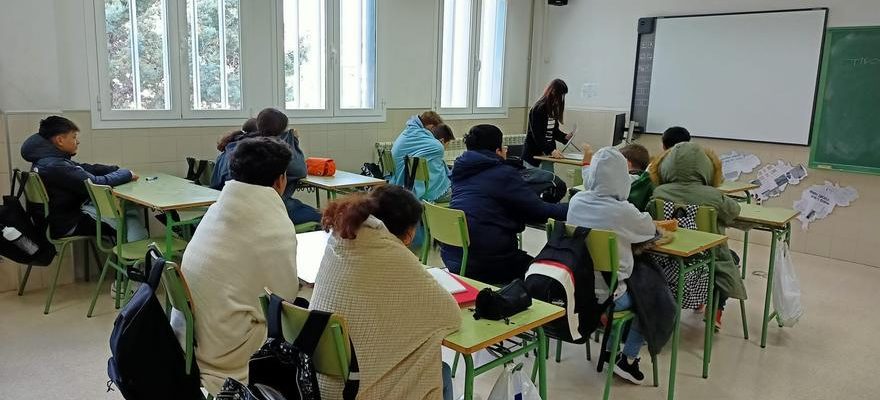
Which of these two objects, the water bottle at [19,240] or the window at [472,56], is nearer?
the water bottle at [19,240]

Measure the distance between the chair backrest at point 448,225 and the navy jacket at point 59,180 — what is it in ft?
7.33

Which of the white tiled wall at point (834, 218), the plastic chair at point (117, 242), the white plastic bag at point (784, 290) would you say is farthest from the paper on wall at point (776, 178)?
the plastic chair at point (117, 242)

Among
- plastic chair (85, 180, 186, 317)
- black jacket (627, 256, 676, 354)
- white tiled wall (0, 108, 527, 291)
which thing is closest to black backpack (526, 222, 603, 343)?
black jacket (627, 256, 676, 354)

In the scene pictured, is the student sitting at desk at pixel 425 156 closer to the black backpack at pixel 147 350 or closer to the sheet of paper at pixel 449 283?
the sheet of paper at pixel 449 283

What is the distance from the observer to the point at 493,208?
3076mm

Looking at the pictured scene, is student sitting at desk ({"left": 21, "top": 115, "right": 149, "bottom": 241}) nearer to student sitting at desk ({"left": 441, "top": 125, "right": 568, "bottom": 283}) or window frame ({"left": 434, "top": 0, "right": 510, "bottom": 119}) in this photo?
student sitting at desk ({"left": 441, "top": 125, "right": 568, "bottom": 283})

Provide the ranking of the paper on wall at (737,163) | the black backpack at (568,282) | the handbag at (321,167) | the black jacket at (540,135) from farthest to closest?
the paper on wall at (737,163), the black jacket at (540,135), the handbag at (321,167), the black backpack at (568,282)

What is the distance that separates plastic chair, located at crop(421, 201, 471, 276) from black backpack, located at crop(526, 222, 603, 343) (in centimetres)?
50

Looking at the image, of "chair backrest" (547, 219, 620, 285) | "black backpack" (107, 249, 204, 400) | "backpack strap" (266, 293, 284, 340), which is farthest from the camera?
"chair backrest" (547, 219, 620, 285)

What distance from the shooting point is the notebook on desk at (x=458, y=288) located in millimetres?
2090

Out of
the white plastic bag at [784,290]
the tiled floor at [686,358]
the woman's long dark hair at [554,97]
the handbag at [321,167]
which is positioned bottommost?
the tiled floor at [686,358]

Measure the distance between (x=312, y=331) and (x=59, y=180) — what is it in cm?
310

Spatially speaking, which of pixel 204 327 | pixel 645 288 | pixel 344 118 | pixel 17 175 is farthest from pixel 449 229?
pixel 344 118

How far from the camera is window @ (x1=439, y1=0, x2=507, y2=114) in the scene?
7215 mm
